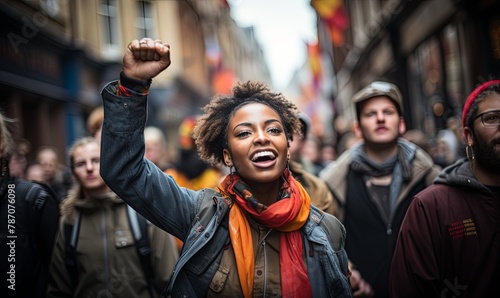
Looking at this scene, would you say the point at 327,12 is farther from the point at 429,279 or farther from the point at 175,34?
the point at 429,279

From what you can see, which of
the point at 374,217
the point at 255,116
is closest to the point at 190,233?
the point at 255,116

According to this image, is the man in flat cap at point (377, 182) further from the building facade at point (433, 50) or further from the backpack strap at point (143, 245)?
the building facade at point (433, 50)

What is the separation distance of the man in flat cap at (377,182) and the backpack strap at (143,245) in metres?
1.48

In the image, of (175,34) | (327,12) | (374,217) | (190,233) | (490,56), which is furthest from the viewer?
(175,34)

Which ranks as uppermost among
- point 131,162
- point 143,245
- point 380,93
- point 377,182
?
point 380,93

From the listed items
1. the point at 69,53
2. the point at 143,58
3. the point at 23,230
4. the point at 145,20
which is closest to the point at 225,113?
the point at 143,58

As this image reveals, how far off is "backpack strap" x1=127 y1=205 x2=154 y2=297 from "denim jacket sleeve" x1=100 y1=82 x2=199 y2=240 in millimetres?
1148

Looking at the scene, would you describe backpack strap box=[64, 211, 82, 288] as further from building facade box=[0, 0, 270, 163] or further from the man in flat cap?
building facade box=[0, 0, 270, 163]

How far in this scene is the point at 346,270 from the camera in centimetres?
236

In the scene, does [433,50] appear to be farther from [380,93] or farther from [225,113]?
[225,113]

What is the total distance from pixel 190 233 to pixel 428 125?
8682 millimetres

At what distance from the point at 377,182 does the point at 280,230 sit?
1665 mm

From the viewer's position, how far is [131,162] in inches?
80.3

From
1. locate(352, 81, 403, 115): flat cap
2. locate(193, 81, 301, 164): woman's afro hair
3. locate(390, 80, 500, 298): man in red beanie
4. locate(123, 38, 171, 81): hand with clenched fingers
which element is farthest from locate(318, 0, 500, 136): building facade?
locate(123, 38, 171, 81): hand with clenched fingers
